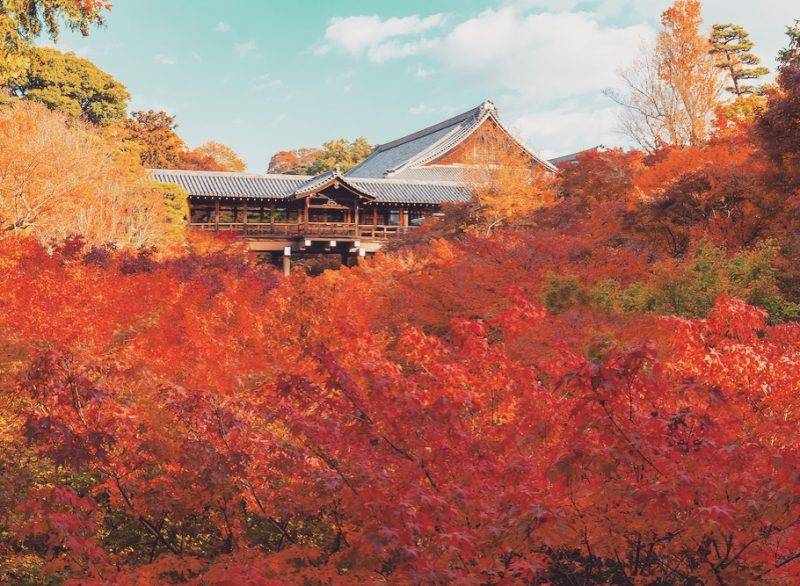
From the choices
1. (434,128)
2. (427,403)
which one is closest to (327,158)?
(434,128)

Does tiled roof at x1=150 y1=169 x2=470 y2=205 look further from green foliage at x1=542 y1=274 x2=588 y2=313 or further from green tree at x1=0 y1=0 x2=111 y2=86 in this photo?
green foliage at x1=542 y1=274 x2=588 y2=313

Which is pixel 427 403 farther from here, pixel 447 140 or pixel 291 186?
pixel 447 140

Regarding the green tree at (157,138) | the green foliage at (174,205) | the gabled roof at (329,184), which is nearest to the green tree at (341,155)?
the green tree at (157,138)

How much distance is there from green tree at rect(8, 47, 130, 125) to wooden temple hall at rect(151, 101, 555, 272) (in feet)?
37.4

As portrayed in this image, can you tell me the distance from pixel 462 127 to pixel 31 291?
33807 millimetres

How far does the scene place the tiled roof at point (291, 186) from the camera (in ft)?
109

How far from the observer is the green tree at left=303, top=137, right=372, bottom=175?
57.9 metres

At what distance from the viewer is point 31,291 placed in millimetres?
11266

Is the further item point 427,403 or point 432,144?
point 432,144

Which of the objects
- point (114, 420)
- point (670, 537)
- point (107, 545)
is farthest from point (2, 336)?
point (670, 537)

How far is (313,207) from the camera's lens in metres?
34.5

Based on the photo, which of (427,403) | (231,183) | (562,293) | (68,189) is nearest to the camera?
(427,403)

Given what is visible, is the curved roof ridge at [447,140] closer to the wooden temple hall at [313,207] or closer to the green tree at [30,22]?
the wooden temple hall at [313,207]

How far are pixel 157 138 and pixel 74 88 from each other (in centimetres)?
513
